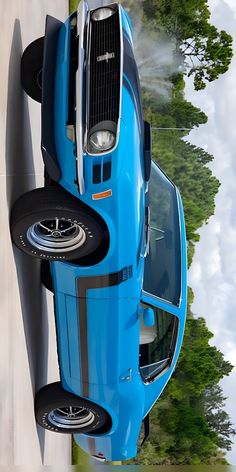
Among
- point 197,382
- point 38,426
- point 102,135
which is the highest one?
point 102,135

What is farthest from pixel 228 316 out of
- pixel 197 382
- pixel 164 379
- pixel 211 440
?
pixel 164 379

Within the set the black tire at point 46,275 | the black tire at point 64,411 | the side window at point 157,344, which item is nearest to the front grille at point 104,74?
the side window at point 157,344

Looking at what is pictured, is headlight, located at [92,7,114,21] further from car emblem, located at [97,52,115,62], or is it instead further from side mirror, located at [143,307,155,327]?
side mirror, located at [143,307,155,327]

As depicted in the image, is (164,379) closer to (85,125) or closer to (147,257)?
(147,257)

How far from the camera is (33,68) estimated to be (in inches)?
209

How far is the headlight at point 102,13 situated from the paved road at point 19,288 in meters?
0.67

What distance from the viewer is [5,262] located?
14.8 ft

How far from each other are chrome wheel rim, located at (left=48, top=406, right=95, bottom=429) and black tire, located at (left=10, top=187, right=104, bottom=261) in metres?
1.54

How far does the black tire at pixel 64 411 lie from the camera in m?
5.24

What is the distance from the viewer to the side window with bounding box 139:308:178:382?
5266mm

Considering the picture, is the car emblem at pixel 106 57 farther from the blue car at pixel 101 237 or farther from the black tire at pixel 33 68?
the black tire at pixel 33 68

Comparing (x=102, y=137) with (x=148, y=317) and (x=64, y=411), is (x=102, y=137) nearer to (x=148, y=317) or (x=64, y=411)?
(x=148, y=317)

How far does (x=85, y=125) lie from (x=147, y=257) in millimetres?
1399

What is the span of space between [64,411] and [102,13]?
3.26 metres
